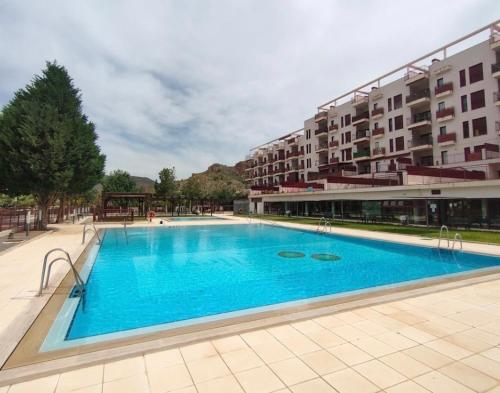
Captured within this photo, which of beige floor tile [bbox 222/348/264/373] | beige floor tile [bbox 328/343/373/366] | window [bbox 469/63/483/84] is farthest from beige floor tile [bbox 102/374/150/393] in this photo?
window [bbox 469/63/483/84]

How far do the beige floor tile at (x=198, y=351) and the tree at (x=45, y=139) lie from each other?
65.6 ft

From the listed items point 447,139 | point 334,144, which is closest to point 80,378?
point 447,139

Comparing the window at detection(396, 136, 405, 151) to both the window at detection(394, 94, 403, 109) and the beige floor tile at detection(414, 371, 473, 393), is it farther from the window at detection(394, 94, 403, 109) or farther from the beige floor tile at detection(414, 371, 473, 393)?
the beige floor tile at detection(414, 371, 473, 393)

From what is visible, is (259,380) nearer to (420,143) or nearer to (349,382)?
(349,382)

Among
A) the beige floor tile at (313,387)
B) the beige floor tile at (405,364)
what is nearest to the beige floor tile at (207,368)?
the beige floor tile at (313,387)

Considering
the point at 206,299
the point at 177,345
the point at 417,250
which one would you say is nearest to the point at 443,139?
the point at 417,250

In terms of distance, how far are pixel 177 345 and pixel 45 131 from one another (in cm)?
2115

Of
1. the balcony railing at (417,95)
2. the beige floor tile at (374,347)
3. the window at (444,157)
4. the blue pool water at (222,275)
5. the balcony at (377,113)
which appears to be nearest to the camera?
the beige floor tile at (374,347)

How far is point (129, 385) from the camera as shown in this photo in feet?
9.98

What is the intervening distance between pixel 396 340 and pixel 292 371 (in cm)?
181

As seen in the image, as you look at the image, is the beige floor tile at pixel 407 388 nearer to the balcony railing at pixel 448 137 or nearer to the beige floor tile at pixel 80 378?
the beige floor tile at pixel 80 378

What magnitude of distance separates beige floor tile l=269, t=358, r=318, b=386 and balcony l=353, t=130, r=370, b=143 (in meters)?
37.4

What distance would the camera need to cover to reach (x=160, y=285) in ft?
27.5

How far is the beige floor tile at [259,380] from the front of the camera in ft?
9.69
